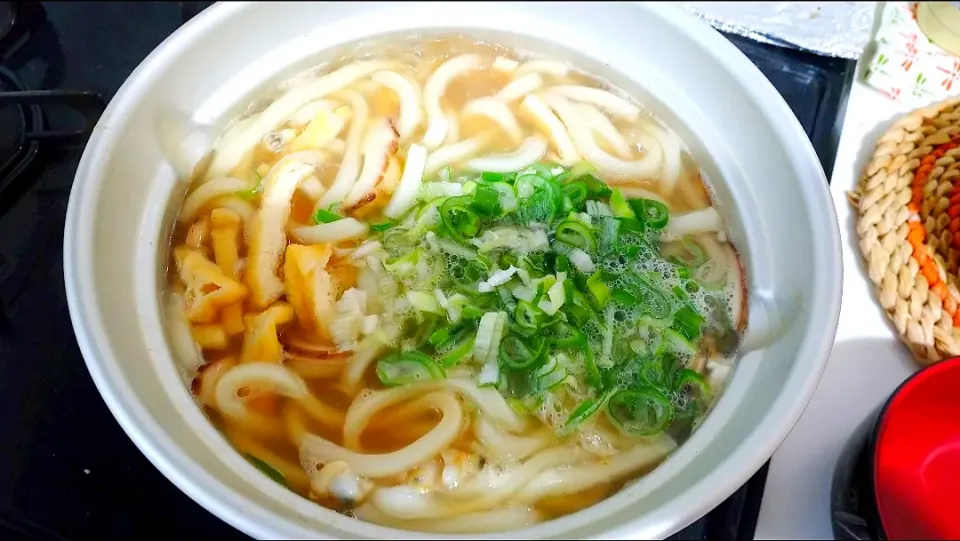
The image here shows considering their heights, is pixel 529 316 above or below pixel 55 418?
above

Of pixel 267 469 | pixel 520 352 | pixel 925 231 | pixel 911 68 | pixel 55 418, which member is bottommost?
pixel 55 418

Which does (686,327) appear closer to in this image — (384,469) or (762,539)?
(762,539)

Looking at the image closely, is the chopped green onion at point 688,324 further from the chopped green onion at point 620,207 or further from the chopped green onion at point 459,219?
the chopped green onion at point 459,219

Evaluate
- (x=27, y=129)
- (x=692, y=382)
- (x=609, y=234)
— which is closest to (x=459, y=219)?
(x=609, y=234)

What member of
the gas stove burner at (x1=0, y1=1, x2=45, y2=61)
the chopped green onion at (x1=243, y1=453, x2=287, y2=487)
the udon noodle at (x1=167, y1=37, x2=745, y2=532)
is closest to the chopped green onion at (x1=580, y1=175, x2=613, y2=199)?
the udon noodle at (x1=167, y1=37, x2=745, y2=532)

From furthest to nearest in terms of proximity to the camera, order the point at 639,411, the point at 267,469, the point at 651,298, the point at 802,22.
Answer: the point at 802,22
the point at 651,298
the point at 639,411
the point at 267,469

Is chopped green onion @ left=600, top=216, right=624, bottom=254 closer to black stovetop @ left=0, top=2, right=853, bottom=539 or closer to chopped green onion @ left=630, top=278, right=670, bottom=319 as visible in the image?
chopped green onion @ left=630, top=278, right=670, bottom=319

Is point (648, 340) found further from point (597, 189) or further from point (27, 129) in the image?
point (27, 129)
